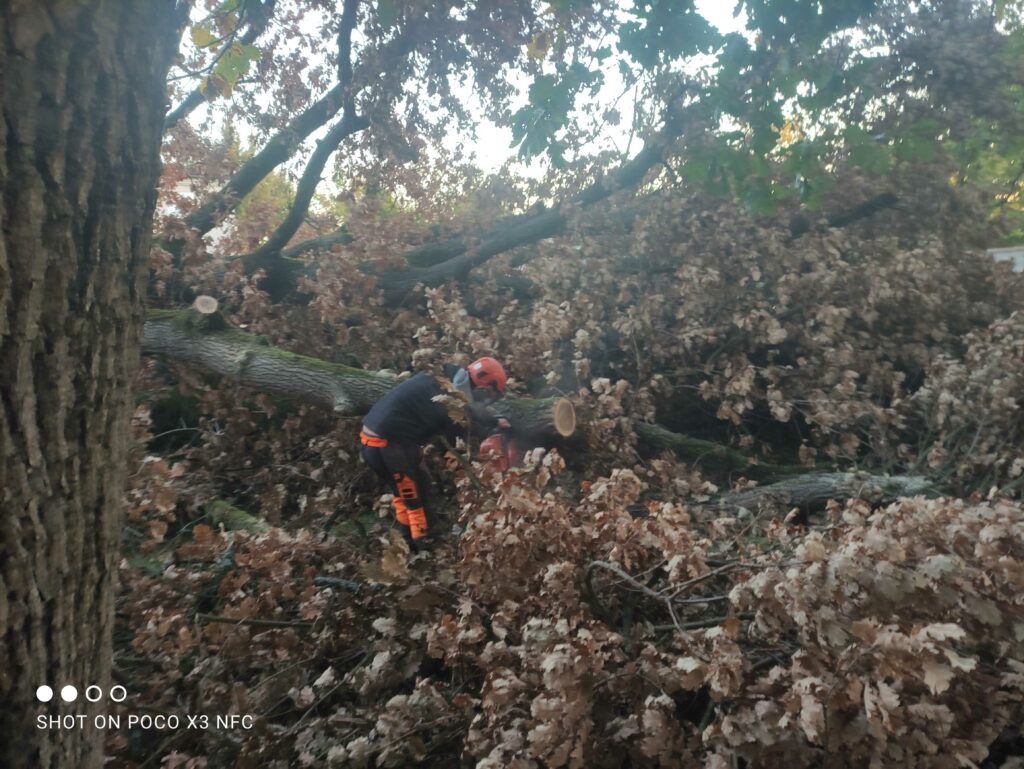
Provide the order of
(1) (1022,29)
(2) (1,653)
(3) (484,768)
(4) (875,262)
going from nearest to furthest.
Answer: (2) (1,653)
(3) (484,768)
(1) (1022,29)
(4) (875,262)

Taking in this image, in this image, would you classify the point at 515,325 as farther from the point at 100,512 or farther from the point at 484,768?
the point at 100,512

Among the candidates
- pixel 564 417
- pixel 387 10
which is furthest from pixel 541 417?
pixel 387 10

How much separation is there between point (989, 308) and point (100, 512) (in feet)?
28.2

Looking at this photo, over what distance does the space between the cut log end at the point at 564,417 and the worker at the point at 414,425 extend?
18.1 inches

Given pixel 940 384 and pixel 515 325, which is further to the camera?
pixel 515 325

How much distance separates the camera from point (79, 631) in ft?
5.48

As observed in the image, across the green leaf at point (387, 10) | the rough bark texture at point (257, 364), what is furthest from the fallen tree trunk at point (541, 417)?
the green leaf at point (387, 10)

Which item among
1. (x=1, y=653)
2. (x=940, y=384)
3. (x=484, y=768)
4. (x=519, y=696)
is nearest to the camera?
(x=1, y=653)

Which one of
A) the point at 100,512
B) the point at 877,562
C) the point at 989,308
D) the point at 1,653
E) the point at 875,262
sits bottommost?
the point at 877,562

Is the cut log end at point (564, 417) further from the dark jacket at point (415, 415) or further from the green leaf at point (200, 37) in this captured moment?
the green leaf at point (200, 37)

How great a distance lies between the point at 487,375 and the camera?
5355mm

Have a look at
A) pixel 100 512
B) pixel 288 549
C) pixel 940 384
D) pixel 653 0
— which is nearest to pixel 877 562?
pixel 100 512

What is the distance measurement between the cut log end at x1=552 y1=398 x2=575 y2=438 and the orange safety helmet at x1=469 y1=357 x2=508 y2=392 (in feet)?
1.75

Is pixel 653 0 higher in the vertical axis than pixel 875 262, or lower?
higher
